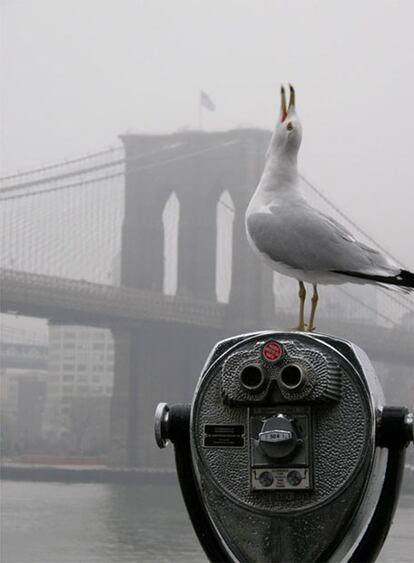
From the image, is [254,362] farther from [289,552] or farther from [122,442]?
[122,442]

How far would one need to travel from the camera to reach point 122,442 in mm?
34750

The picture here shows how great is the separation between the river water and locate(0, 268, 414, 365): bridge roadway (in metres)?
3.44

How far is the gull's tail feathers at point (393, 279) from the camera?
3203mm

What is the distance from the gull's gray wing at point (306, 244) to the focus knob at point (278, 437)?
20.2 inches

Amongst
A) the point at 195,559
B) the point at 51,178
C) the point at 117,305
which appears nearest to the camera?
the point at 195,559

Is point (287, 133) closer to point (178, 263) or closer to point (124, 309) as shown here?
point (124, 309)

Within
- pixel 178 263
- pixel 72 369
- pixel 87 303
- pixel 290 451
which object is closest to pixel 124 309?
pixel 87 303

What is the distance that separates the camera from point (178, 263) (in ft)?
129

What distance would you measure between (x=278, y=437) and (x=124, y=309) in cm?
2670

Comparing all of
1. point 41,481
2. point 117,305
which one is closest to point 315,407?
point 117,305

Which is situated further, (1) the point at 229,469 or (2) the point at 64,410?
(2) the point at 64,410

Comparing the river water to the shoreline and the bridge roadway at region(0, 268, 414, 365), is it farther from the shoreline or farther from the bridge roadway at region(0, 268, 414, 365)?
the bridge roadway at region(0, 268, 414, 365)

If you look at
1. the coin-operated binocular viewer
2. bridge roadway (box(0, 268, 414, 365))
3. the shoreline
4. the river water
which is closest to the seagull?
the coin-operated binocular viewer

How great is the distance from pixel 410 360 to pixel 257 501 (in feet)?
91.7
